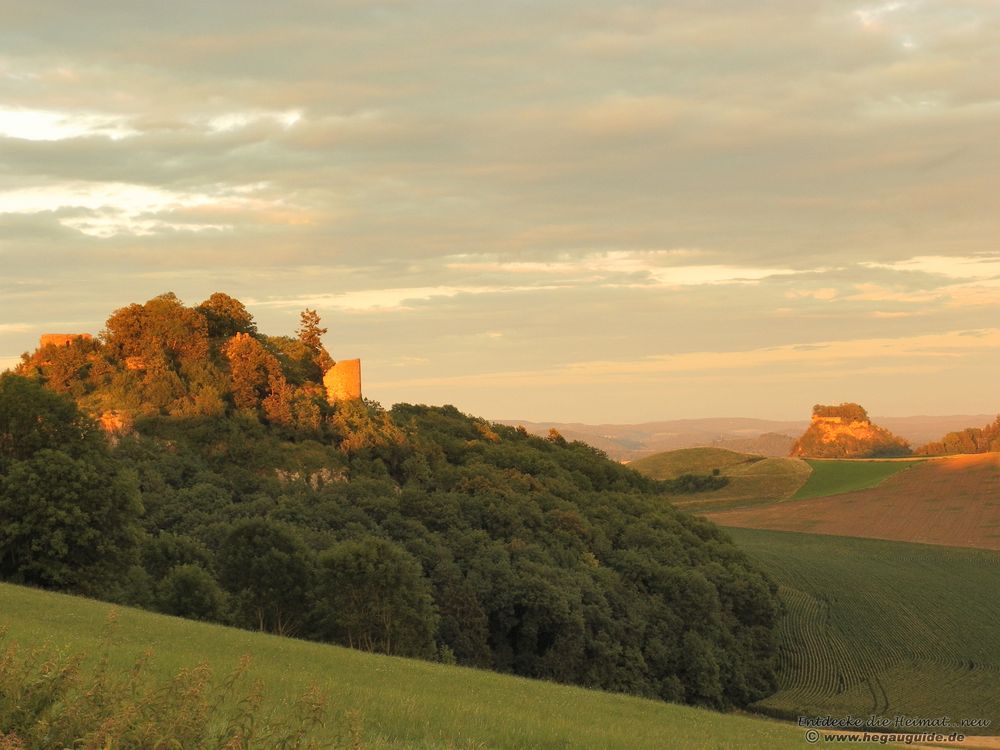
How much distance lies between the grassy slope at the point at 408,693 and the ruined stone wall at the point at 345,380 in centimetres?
5343

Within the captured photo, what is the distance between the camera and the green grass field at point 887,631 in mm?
61500

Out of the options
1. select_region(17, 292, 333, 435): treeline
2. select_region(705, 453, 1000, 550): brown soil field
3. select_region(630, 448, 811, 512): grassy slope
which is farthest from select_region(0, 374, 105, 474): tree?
select_region(630, 448, 811, 512): grassy slope

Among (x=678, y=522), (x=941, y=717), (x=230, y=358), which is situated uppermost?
(x=230, y=358)

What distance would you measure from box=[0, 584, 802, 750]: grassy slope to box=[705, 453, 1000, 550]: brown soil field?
95.9 metres

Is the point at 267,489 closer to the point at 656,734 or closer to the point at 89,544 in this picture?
the point at 89,544

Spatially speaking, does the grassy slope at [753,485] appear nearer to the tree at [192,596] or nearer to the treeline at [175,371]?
the treeline at [175,371]

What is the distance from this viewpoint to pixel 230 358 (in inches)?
3292

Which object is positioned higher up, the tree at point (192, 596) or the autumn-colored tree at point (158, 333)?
the autumn-colored tree at point (158, 333)

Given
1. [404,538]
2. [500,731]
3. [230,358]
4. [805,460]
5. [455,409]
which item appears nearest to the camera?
[500,731]

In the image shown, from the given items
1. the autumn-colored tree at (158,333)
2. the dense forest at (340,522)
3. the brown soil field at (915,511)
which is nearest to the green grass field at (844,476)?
the brown soil field at (915,511)

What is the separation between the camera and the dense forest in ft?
155

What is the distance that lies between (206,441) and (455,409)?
31797 mm

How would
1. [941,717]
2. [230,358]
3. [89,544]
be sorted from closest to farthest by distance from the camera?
[89,544] → [941,717] → [230,358]

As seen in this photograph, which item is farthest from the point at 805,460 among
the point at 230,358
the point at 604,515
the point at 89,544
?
the point at 89,544
